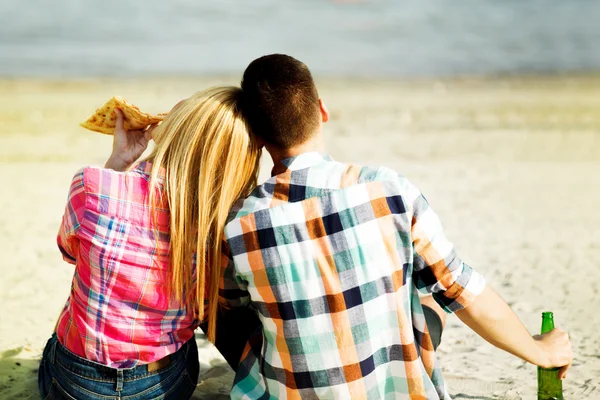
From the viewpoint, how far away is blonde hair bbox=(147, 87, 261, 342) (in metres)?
2.21

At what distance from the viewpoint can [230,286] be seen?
2.36 metres

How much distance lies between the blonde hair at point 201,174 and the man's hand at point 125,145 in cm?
38

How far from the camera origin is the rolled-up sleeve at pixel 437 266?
2.13 meters

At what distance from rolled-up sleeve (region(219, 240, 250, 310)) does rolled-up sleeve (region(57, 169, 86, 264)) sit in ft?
1.50

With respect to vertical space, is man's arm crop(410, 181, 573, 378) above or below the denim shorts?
above

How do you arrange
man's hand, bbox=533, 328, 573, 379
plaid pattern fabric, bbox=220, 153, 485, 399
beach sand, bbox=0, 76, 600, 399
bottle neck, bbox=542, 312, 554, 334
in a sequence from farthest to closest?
1. beach sand, bbox=0, 76, 600, 399
2. bottle neck, bbox=542, 312, 554, 334
3. man's hand, bbox=533, 328, 573, 379
4. plaid pattern fabric, bbox=220, 153, 485, 399

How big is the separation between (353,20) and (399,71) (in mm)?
11409

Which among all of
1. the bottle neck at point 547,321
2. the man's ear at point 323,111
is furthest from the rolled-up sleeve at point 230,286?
the bottle neck at point 547,321

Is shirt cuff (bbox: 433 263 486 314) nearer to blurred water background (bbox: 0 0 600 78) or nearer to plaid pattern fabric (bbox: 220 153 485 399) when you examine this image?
plaid pattern fabric (bbox: 220 153 485 399)

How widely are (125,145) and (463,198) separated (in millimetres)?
5013

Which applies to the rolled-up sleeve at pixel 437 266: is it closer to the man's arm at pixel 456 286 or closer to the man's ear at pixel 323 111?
the man's arm at pixel 456 286

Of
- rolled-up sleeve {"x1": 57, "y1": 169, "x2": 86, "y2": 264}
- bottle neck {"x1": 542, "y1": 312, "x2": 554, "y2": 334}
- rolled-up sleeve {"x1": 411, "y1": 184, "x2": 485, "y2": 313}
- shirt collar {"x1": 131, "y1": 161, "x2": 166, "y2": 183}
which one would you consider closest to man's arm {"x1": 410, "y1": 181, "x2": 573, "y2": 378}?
rolled-up sleeve {"x1": 411, "y1": 184, "x2": 485, "y2": 313}

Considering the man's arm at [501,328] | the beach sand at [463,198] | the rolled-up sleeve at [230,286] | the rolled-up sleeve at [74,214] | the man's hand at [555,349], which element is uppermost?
the rolled-up sleeve at [74,214]

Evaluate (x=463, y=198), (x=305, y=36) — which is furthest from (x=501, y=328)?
(x=305, y=36)
